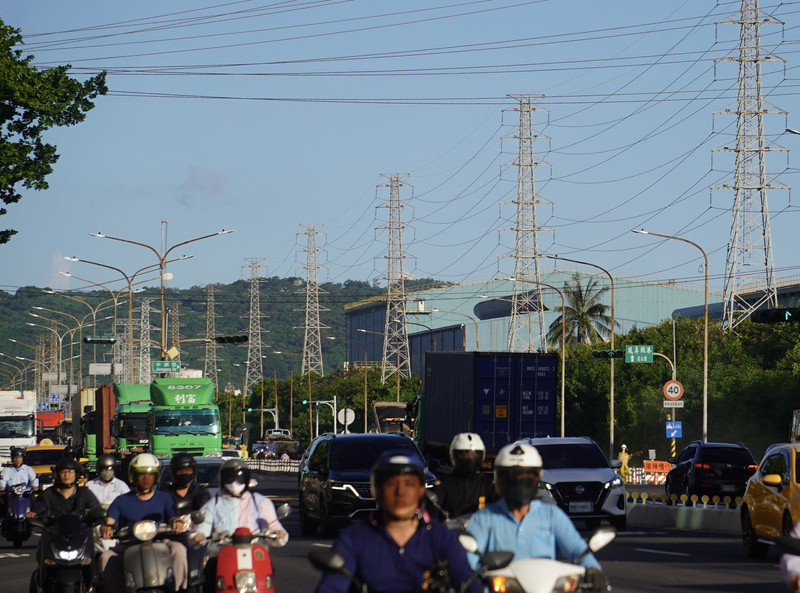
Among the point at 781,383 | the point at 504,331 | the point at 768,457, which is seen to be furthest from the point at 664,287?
the point at 768,457

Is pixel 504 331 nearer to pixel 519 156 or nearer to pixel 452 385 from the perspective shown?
pixel 519 156

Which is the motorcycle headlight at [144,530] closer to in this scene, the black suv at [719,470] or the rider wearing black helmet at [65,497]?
the rider wearing black helmet at [65,497]

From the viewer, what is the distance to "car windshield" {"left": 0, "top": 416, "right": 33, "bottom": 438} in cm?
4697

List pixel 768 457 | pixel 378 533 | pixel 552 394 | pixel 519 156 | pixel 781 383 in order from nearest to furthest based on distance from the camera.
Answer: pixel 378 533, pixel 768 457, pixel 552 394, pixel 781 383, pixel 519 156

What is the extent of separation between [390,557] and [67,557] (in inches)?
280

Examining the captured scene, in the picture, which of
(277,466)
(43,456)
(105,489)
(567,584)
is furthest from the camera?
(277,466)

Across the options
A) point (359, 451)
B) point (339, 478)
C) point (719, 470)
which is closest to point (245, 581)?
point (339, 478)

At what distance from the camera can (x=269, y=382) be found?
139 m

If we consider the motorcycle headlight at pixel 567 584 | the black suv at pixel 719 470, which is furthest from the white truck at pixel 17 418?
the motorcycle headlight at pixel 567 584

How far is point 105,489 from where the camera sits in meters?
13.4

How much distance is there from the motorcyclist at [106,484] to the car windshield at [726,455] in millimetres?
18217

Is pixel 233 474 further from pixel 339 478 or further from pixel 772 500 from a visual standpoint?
pixel 339 478

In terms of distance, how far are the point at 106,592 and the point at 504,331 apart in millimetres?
105551

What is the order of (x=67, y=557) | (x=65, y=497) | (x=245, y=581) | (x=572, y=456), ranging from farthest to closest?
(x=572, y=456)
(x=65, y=497)
(x=67, y=557)
(x=245, y=581)
